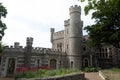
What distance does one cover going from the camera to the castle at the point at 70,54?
95.5 feet

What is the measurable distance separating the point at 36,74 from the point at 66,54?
55.4ft

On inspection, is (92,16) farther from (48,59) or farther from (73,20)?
(48,59)

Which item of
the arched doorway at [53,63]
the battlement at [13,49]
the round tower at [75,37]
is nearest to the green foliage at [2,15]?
the battlement at [13,49]

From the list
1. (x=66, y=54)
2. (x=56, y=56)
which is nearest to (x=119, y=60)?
(x=66, y=54)

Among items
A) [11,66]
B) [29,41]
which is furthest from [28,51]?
[11,66]

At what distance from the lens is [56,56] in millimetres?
33125

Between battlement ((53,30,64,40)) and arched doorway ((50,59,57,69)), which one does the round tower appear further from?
battlement ((53,30,64,40))

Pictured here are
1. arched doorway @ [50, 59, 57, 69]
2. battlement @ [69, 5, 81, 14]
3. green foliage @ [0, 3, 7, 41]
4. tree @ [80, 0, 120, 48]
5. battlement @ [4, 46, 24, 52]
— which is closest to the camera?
green foliage @ [0, 3, 7, 41]

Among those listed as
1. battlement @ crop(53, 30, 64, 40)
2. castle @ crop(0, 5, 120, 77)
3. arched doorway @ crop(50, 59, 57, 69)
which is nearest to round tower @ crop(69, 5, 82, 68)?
castle @ crop(0, 5, 120, 77)

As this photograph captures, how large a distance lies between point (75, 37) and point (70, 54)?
3614 mm

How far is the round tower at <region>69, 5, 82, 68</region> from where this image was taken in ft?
108

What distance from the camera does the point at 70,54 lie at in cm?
3359

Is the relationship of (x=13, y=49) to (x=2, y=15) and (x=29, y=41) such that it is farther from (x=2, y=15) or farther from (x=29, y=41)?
(x=2, y=15)

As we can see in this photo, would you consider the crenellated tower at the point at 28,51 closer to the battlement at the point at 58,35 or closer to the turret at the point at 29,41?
the turret at the point at 29,41
